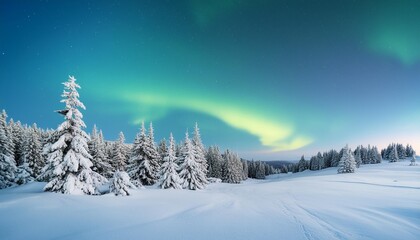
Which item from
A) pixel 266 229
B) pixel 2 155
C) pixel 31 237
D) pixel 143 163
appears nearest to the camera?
pixel 31 237

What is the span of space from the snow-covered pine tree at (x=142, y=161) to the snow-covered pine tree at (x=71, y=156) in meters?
15.9

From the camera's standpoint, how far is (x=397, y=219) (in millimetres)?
11477

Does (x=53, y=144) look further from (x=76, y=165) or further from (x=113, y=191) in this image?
(x=113, y=191)

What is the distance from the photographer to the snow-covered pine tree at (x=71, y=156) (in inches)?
658

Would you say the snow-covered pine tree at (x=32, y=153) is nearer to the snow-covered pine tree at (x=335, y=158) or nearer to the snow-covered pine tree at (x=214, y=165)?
the snow-covered pine tree at (x=214, y=165)

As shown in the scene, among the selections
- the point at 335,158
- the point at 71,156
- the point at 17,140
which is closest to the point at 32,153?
the point at 17,140

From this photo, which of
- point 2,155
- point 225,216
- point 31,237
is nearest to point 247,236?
point 225,216

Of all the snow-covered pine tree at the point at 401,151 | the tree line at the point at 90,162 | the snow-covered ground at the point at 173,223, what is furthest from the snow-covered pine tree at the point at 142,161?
the snow-covered pine tree at the point at 401,151

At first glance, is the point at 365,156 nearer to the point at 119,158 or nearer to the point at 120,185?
the point at 119,158

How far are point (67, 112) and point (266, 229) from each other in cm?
1712

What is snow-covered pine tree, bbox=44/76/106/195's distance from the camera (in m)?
16.7

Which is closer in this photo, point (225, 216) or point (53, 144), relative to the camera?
point (225, 216)

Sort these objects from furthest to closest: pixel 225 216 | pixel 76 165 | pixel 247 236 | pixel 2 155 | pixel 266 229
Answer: pixel 2 155
pixel 76 165
pixel 225 216
pixel 266 229
pixel 247 236

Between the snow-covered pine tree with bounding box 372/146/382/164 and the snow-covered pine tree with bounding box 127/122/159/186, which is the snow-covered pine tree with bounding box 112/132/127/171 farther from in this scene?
the snow-covered pine tree with bounding box 372/146/382/164
